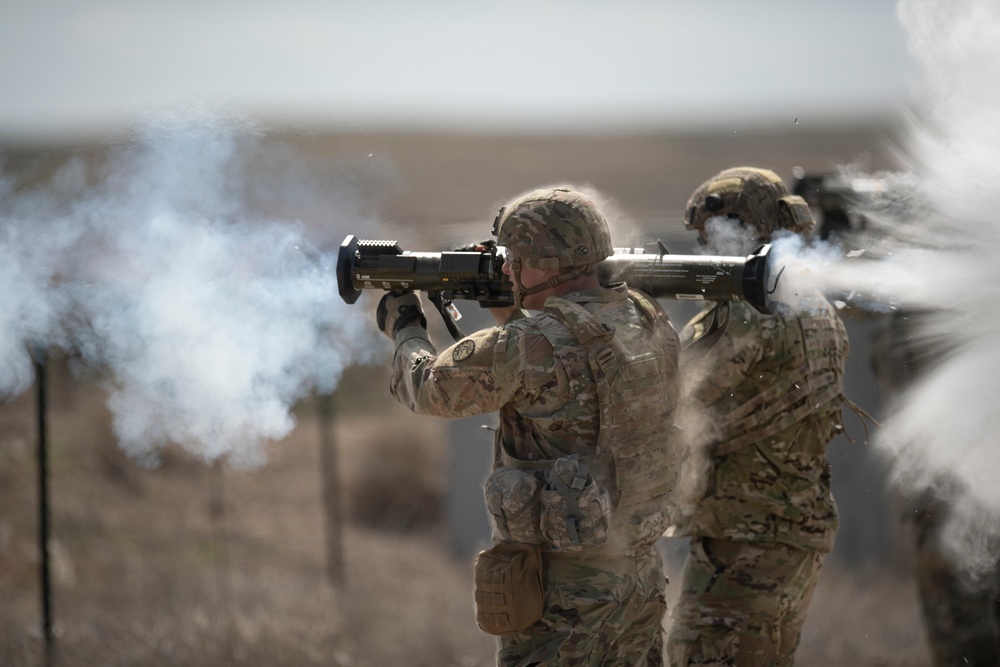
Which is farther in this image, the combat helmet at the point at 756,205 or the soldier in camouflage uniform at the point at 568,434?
the combat helmet at the point at 756,205

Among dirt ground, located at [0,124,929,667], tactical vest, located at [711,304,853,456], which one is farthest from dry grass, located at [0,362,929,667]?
tactical vest, located at [711,304,853,456]

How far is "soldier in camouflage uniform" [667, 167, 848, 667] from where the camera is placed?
15.0 feet

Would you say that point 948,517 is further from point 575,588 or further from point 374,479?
point 374,479

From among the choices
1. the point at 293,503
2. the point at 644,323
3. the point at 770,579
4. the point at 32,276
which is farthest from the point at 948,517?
the point at 293,503

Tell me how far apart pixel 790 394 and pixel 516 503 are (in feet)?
5.20

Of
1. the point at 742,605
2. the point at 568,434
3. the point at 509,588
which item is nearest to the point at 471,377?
the point at 568,434

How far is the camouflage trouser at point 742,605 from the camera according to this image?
4555 millimetres

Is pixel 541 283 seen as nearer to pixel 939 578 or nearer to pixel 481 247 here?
pixel 481 247

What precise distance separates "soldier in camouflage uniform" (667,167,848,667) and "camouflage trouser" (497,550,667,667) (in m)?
0.92

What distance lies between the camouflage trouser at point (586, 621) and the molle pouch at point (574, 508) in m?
0.15

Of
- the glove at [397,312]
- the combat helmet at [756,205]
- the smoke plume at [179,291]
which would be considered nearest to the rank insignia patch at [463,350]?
the glove at [397,312]

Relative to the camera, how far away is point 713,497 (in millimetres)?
4727

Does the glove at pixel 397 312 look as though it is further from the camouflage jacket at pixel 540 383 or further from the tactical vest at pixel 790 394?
the tactical vest at pixel 790 394

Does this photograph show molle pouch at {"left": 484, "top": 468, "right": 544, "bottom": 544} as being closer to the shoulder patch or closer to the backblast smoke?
the shoulder patch
